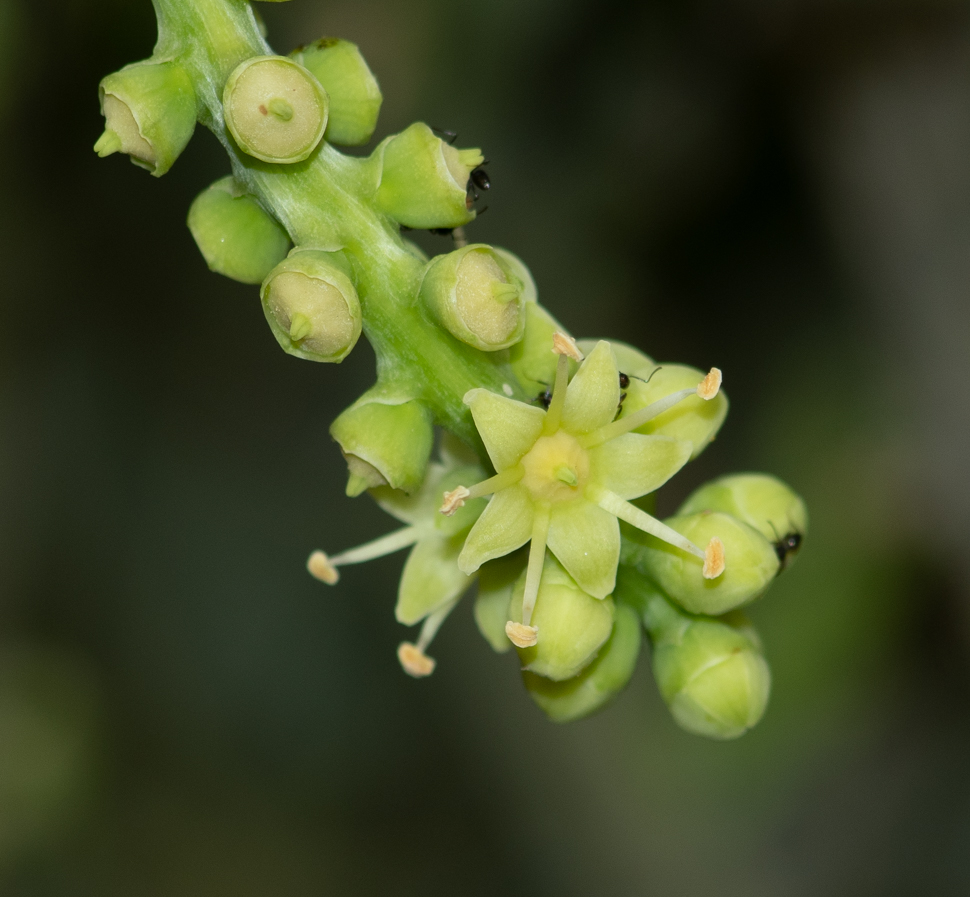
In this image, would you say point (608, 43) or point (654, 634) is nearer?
point (654, 634)

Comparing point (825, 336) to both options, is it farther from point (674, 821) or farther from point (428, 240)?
point (674, 821)

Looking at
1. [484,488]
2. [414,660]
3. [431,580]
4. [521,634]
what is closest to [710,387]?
[484,488]

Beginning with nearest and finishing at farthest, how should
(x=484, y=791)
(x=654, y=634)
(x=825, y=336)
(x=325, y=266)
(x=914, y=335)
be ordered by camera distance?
(x=325, y=266) < (x=654, y=634) < (x=914, y=335) < (x=825, y=336) < (x=484, y=791)

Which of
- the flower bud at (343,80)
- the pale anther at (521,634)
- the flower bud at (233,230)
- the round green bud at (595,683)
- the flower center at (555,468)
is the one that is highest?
the flower bud at (343,80)

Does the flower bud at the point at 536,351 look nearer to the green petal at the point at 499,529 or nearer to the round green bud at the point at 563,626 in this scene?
the green petal at the point at 499,529

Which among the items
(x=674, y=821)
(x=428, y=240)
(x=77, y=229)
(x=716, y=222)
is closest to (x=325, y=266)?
(x=428, y=240)

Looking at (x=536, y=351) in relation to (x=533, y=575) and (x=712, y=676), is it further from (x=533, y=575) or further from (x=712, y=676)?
(x=712, y=676)

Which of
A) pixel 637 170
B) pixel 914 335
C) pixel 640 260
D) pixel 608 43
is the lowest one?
pixel 914 335

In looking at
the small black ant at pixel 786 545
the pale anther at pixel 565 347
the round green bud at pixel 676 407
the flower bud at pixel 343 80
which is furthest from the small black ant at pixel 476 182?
the small black ant at pixel 786 545
